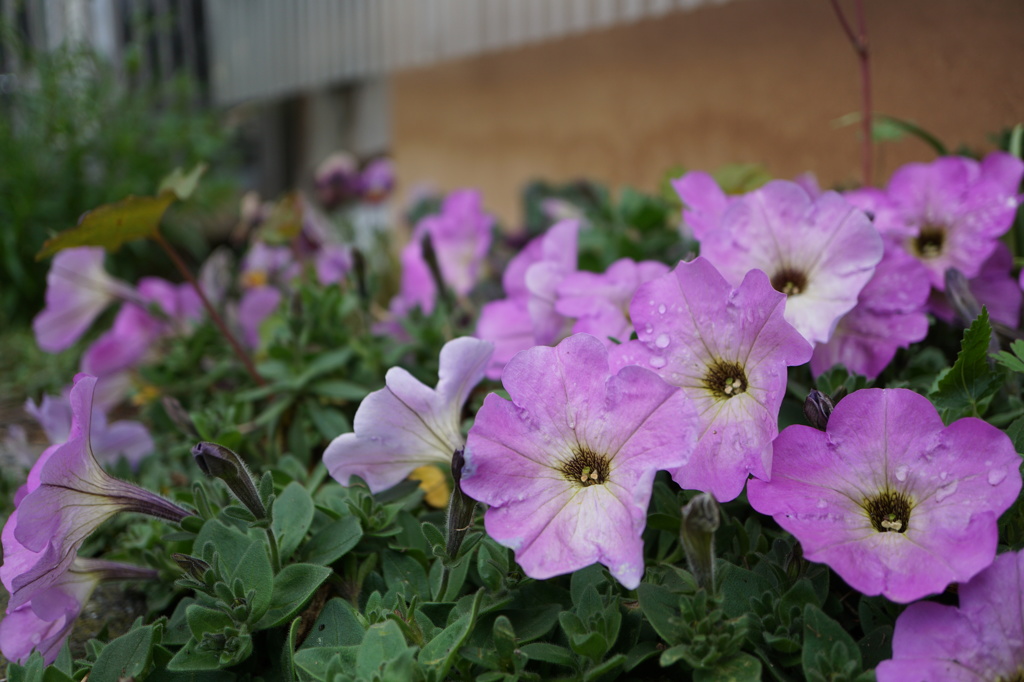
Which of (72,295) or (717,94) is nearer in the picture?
(72,295)

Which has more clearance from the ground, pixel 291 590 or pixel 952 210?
pixel 952 210

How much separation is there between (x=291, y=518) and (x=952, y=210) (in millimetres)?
1098

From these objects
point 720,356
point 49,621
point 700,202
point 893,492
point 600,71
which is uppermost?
point 600,71

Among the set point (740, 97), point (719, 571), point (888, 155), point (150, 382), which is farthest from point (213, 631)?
point (740, 97)

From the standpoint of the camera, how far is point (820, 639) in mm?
774

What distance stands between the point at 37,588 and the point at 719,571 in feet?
2.45

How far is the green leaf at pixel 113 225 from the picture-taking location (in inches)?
49.5

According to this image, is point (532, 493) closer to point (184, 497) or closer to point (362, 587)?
point (362, 587)

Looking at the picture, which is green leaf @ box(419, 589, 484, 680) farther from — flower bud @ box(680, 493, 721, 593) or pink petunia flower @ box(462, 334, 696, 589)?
flower bud @ box(680, 493, 721, 593)

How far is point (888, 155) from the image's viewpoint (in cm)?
175

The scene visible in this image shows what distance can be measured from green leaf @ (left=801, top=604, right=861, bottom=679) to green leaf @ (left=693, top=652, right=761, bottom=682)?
1.9 inches

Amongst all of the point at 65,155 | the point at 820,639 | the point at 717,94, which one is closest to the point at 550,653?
the point at 820,639

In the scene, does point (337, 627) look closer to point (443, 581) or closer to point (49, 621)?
point (443, 581)

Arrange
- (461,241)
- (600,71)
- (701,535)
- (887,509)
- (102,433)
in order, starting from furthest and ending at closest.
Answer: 1. (600,71)
2. (461,241)
3. (102,433)
4. (887,509)
5. (701,535)
